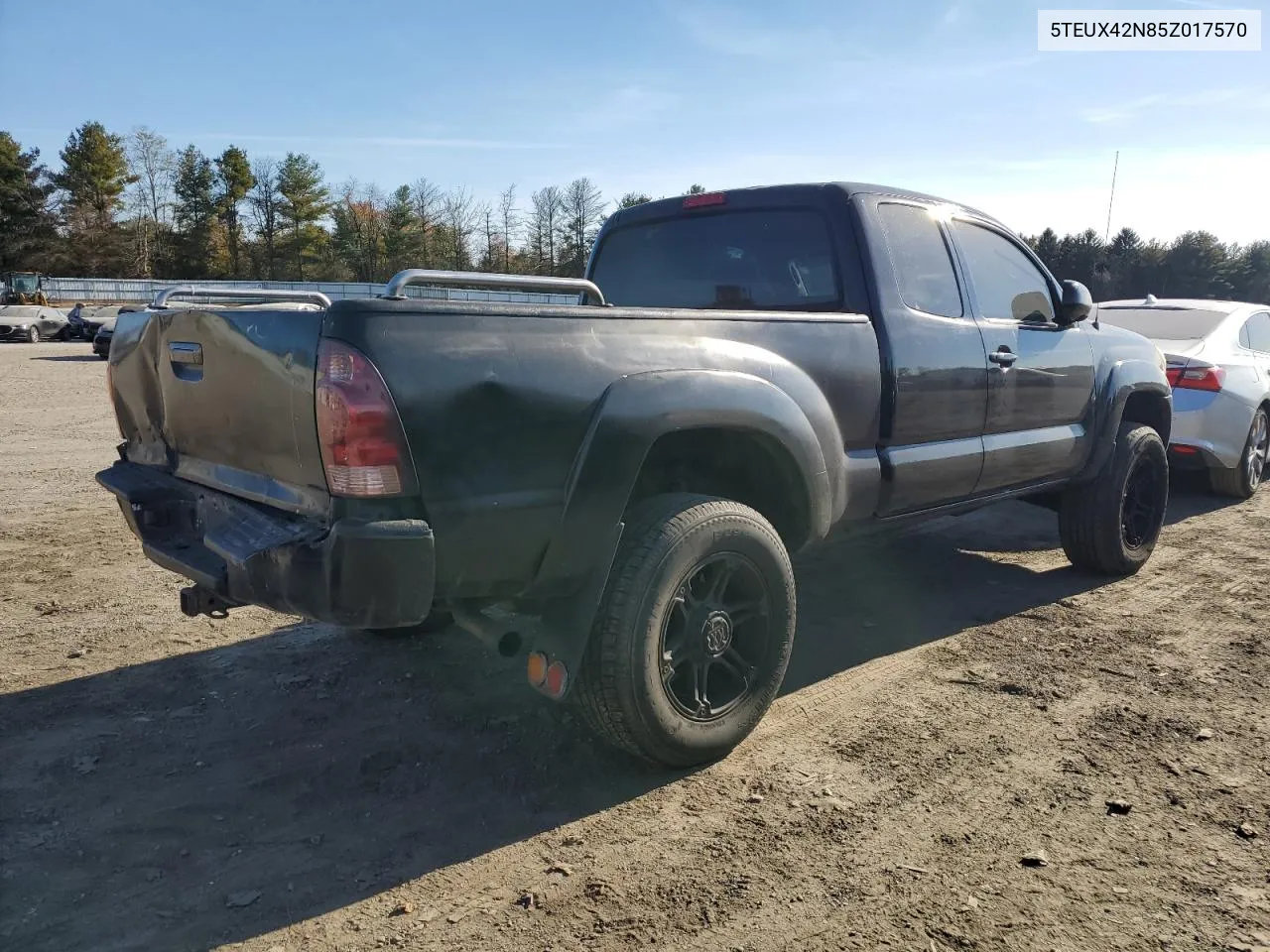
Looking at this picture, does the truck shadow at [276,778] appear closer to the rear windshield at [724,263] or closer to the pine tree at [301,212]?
the rear windshield at [724,263]

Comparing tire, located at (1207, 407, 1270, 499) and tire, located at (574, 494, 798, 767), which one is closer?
tire, located at (574, 494, 798, 767)

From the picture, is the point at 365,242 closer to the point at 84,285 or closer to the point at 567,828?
the point at 84,285

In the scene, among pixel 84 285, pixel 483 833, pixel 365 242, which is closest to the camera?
pixel 483 833

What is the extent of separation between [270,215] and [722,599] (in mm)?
67738

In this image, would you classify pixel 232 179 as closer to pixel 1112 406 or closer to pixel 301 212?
pixel 301 212

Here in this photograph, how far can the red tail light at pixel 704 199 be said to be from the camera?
4438mm

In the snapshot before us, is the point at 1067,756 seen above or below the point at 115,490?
below

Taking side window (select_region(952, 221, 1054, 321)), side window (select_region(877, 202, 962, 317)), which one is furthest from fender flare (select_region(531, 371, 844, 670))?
side window (select_region(952, 221, 1054, 321))

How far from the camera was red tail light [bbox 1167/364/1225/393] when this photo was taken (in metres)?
7.40

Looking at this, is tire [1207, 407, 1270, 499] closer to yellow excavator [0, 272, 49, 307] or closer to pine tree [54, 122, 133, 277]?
yellow excavator [0, 272, 49, 307]

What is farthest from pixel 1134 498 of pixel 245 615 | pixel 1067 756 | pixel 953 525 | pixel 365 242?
pixel 365 242

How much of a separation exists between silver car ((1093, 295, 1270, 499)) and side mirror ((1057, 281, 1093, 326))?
2.58 meters

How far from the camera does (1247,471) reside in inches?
313

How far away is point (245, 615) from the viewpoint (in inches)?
186
